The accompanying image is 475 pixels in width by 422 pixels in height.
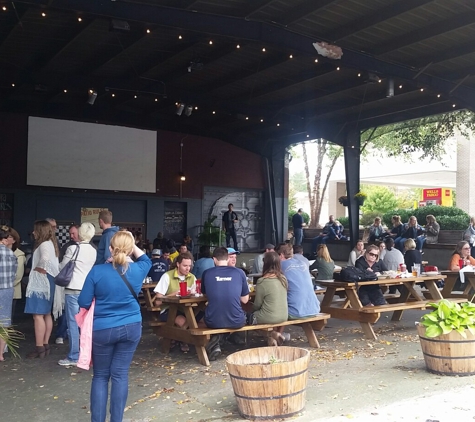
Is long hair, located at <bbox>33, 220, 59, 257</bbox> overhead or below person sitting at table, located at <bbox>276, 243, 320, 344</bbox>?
overhead

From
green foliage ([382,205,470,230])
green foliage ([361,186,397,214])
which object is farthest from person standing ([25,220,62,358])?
green foliage ([361,186,397,214])

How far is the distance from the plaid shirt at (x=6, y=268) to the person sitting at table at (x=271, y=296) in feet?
7.95

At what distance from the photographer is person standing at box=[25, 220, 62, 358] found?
5844mm

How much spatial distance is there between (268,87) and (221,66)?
5.74ft

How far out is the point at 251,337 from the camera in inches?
273

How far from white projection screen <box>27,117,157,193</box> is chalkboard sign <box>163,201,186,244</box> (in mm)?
991

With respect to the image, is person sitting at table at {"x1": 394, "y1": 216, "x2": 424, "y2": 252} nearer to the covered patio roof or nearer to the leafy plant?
the covered patio roof

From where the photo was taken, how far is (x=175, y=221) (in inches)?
735

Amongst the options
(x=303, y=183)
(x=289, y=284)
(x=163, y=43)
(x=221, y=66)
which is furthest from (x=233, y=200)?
(x=303, y=183)

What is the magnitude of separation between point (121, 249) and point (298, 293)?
3006mm

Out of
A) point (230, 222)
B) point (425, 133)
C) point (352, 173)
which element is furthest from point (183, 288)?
point (425, 133)

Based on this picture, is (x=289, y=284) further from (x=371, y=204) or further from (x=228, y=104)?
(x=371, y=204)

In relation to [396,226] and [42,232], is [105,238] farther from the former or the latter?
[396,226]

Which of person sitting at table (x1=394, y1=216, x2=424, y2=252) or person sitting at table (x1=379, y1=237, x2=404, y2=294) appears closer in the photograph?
person sitting at table (x1=379, y1=237, x2=404, y2=294)
